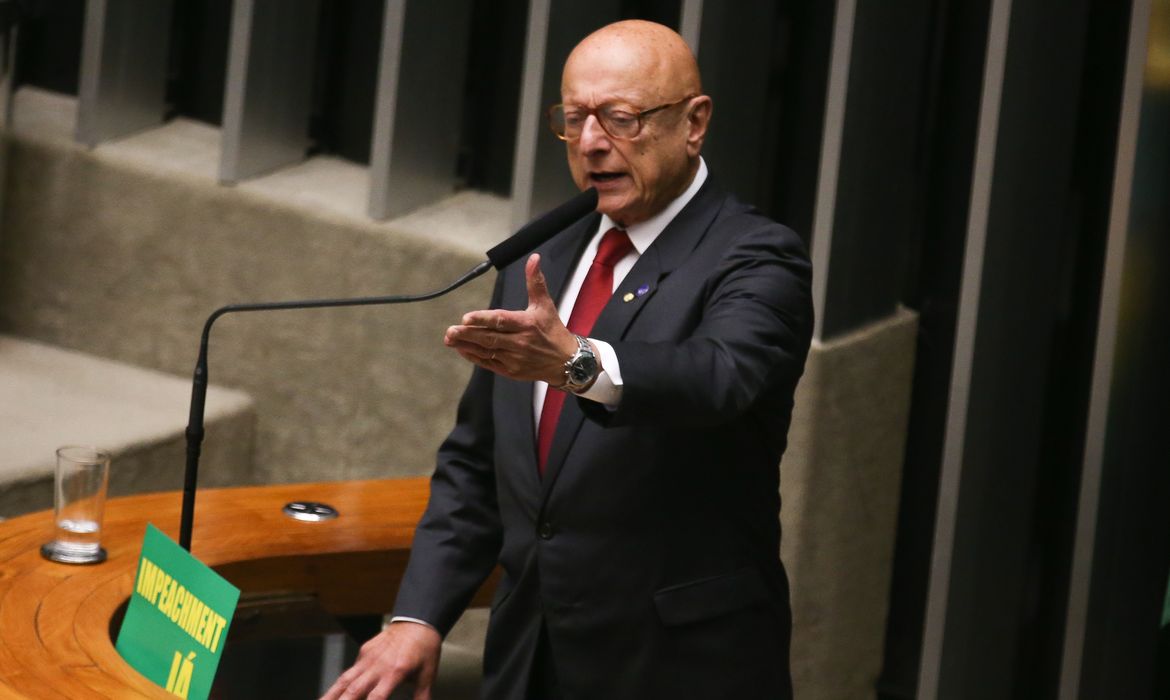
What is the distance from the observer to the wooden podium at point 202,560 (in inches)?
85.6

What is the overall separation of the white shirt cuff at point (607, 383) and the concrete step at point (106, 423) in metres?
2.27

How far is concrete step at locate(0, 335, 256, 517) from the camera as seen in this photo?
3.83 m

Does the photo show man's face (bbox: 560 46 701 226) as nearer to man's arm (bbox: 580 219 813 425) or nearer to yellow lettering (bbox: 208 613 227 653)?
man's arm (bbox: 580 219 813 425)

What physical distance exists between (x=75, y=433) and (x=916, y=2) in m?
2.26

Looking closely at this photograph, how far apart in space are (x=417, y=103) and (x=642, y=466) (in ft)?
7.60

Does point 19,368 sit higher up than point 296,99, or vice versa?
point 296,99

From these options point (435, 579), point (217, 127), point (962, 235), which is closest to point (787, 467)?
point (962, 235)

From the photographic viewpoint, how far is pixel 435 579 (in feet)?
7.90

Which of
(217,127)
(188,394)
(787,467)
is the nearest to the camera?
(787,467)

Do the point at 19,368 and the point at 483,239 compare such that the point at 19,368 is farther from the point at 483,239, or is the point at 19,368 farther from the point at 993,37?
the point at 993,37

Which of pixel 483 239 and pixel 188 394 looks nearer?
pixel 483 239

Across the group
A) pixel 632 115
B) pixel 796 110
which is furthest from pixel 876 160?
pixel 632 115

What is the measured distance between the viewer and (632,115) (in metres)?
2.23

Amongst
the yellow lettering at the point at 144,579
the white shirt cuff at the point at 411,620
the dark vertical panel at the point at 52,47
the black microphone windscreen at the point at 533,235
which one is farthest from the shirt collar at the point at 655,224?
the dark vertical panel at the point at 52,47
